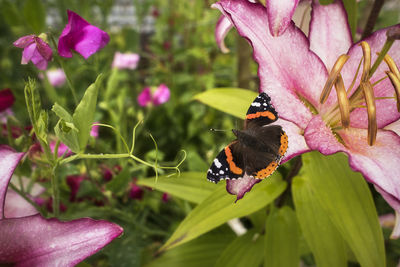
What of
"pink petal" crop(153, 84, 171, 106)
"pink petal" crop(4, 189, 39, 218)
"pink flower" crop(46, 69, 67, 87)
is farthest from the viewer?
"pink flower" crop(46, 69, 67, 87)

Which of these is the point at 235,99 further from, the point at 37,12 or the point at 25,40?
the point at 37,12

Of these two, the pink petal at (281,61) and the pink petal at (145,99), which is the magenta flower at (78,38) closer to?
the pink petal at (281,61)

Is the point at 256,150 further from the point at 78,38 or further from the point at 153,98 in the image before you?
the point at 153,98

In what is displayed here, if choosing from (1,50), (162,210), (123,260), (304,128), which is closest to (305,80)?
(304,128)

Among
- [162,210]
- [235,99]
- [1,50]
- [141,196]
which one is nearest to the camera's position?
[235,99]

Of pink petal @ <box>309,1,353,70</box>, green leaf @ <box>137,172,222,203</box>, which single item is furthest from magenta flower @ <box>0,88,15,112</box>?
pink petal @ <box>309,1,353,70</box>

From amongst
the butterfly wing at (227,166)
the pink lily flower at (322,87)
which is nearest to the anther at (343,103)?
the pink lily flower at (322,87)

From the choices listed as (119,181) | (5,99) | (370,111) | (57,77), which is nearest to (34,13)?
(5,99)

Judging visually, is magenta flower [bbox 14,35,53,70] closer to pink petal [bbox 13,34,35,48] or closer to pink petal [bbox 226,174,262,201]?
pink petal [bbox 13,34,35,48]
